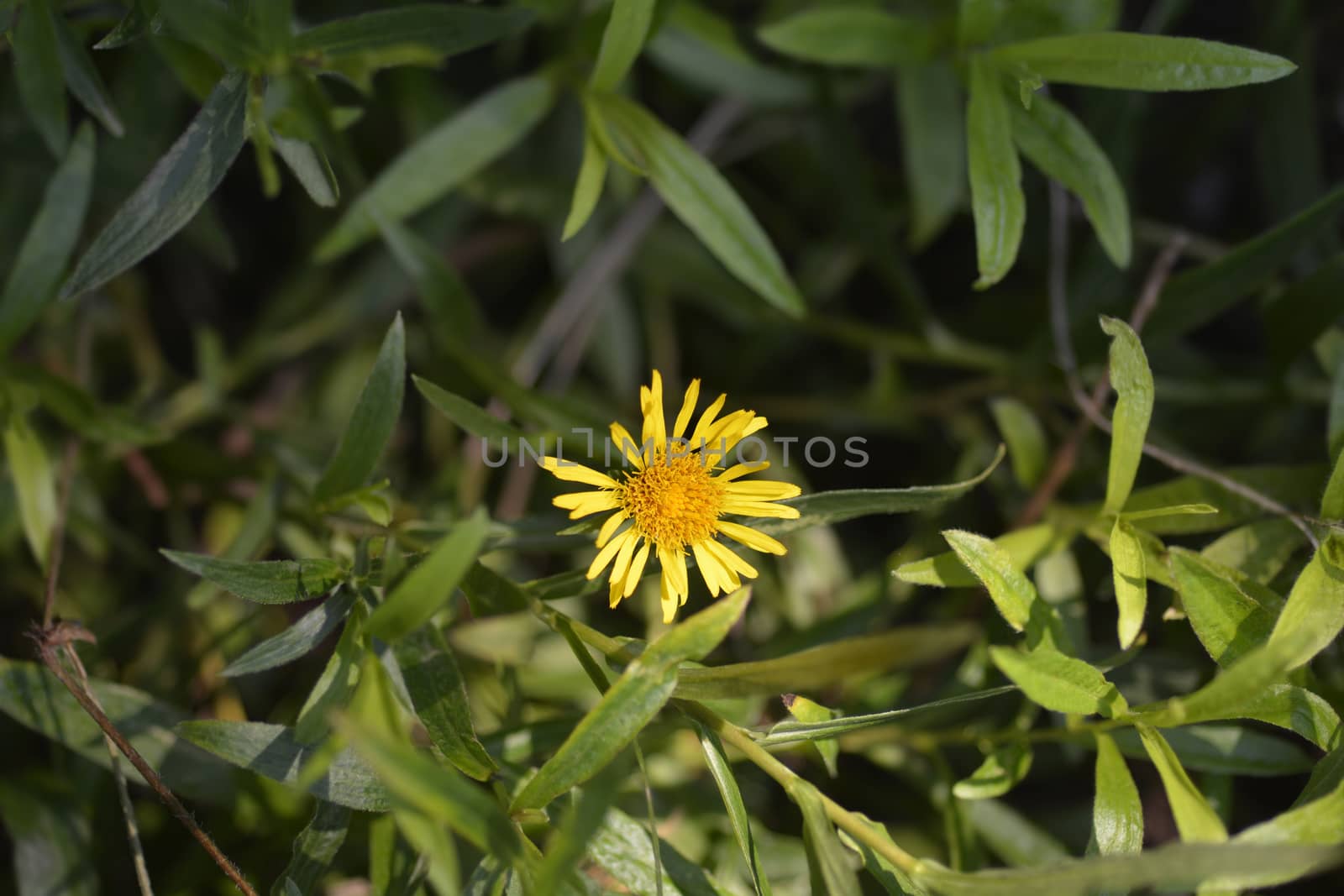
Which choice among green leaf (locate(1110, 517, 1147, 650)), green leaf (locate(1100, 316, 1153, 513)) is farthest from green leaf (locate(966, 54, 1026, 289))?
green leaf (locate(1110, 517, 1147, 650))

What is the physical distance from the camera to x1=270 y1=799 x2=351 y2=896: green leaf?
85cm

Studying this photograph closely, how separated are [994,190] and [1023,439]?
0.32 metres

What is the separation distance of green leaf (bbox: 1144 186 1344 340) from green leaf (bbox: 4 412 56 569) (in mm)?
1301

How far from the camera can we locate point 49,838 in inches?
43.2

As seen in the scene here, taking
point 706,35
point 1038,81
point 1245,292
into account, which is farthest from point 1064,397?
point 706,35

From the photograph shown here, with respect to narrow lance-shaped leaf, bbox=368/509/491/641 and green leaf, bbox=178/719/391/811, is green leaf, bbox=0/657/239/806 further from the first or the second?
narrow lance-shaped leaf, bbox=368/509/491/641

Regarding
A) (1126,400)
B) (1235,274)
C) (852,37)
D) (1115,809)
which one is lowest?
(1115,809)

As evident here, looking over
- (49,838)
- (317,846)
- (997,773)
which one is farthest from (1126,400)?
(49,838)

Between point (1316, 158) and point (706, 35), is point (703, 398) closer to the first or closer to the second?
point (706, 35)

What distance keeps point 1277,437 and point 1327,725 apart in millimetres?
670

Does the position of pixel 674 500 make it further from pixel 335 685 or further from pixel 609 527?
pixel 335 685

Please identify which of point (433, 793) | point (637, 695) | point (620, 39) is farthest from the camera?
point (620, 39)

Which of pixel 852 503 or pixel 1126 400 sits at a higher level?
pixel 1126 400

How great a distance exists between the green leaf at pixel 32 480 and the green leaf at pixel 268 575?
41cm
